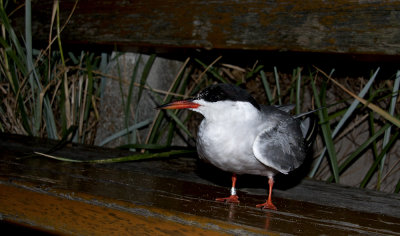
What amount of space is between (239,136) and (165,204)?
0.37 meters

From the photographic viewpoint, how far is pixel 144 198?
147 cm

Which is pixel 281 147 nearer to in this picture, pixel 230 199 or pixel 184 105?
pixel 230 199

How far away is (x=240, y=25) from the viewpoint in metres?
2.12

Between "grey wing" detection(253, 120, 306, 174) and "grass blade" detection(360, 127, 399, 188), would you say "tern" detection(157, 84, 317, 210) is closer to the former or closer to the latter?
"grey wing" detection(253, 120, 306, 174)

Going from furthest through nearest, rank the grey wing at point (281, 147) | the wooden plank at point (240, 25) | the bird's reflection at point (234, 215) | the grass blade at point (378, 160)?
the grass blade at point (378, 160) < the wooden plank at point (240, 25) < the grey wing at point (281, 147) < the bird's reflection at point (234, 215)

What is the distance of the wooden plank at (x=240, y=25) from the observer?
1889 millimetres

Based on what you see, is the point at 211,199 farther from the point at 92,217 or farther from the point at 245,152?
the point at 92,217

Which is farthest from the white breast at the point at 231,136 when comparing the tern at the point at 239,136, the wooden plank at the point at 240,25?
the wooden plank at the point at 240,25

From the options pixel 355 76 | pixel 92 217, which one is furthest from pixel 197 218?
pixel 355 76

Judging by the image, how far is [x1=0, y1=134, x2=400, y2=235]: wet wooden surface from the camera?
1317 mm

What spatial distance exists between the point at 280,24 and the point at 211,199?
90cm

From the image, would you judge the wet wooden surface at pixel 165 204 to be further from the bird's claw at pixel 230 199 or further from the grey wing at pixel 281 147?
the grey wing at pixel 281 147

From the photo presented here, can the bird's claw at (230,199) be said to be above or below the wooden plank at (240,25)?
below

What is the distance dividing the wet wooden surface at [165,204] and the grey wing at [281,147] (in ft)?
0.50
